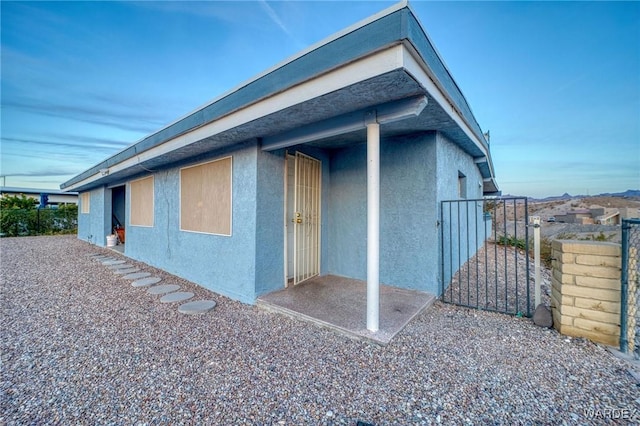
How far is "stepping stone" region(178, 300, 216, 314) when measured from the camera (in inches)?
153

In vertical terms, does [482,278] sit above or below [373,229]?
below

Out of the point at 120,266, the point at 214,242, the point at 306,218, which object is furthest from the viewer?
the point at 120,266

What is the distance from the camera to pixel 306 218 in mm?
5164

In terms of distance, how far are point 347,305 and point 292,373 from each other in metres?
A: 1.65

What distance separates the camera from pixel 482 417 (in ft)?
5.91

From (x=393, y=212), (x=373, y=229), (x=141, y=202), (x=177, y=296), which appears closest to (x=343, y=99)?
(x=373, y=229)

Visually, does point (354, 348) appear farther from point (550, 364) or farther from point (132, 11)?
point (132, 11)

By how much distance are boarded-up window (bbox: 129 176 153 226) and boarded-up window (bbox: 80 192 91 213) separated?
23.5 feet

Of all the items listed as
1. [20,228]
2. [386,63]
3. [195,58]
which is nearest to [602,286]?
[386,63]

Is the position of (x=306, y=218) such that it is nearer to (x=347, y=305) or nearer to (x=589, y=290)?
(x=347, y=305)

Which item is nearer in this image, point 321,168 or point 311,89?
point 311,89

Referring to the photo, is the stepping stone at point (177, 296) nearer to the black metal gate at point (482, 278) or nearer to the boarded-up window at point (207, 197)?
the boarded-up window at point (207, 197)

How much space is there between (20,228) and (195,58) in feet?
54.9

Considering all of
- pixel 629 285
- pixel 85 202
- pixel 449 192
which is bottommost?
pixel 629 285
